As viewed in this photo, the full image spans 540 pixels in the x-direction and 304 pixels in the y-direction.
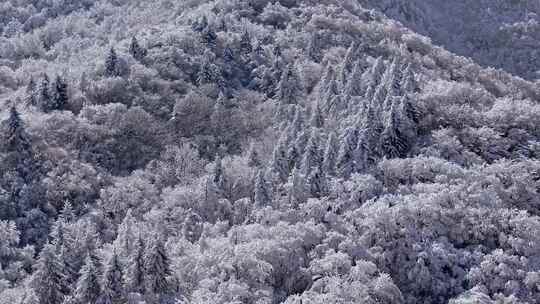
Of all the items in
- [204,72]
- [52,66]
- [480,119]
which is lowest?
[52,66]

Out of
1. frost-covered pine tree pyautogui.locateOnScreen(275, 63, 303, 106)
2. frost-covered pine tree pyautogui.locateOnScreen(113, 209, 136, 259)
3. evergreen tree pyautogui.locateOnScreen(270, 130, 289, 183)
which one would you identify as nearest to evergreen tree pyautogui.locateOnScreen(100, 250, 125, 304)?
frost-covered pine tree pyautogui.locateOnScreen(113, 209, 136, 259)

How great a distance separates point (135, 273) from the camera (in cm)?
7569

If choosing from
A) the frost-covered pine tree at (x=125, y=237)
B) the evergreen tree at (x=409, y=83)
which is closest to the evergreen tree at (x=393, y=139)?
the evergreen tree at (x=409, y=83)

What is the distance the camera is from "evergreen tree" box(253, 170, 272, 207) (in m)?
91.6

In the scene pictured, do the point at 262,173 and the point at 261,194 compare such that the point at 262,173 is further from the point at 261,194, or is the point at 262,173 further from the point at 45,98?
the point at 45,98

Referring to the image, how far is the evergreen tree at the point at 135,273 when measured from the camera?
7556 cm

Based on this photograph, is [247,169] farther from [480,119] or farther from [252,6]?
[252,6]

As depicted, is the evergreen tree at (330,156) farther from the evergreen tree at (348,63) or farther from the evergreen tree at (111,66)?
the evergreen tree at (111,66)

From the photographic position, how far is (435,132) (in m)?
102

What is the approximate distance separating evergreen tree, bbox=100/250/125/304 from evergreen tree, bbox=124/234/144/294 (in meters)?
1.02

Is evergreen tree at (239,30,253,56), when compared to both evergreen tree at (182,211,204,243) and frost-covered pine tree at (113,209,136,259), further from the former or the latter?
frost-covered pine tree at (113,209,136,259)

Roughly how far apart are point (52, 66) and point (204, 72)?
36.3m

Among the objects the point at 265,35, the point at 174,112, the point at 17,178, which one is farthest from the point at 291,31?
the point at 17,178

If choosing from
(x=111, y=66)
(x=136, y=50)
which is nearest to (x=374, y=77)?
(x=136, y=50)
